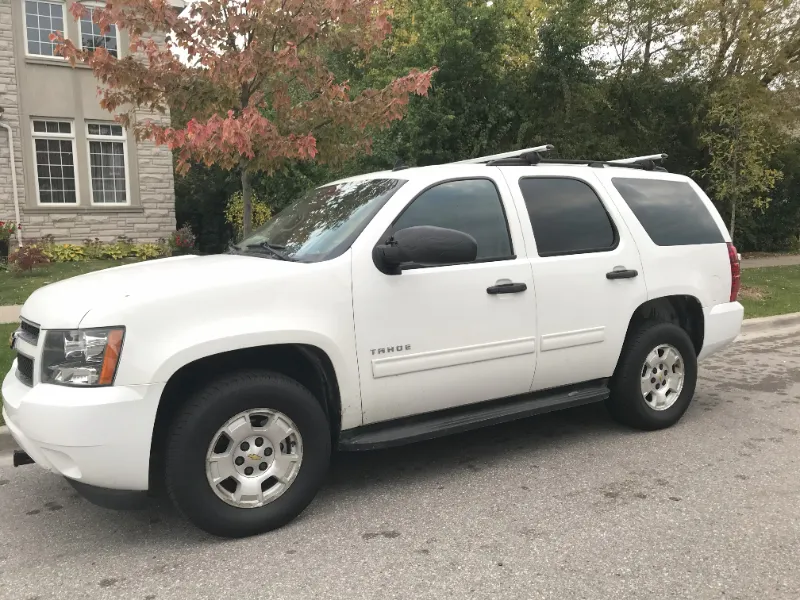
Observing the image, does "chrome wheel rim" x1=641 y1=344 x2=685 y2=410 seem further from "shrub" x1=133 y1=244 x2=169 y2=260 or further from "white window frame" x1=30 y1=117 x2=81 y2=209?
"white window frame" x1=30 y1=117 x2=81 y2=209

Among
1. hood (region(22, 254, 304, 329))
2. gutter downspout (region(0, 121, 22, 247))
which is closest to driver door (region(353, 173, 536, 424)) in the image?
hood (region(22, 254, 304, 329))

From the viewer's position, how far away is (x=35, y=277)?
12414mm

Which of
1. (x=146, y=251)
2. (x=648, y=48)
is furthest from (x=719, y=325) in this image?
(x=146, y=251)

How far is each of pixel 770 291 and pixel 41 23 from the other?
15.8 meters

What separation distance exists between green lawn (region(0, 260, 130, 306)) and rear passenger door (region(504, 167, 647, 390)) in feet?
27.1

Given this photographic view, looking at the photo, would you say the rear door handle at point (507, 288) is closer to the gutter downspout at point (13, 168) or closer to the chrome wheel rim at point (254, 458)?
the chrome wheel rim at point (254, 458)

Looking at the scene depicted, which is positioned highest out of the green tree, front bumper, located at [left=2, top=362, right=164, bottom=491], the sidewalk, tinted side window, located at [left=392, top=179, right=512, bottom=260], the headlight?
the green tree

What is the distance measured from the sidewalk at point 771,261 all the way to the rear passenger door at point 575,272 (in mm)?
12634

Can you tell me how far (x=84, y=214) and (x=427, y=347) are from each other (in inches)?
554

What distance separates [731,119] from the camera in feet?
42.1

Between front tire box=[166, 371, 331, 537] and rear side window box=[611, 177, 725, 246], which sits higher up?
rear side window box=[611, 177, 725, 246]

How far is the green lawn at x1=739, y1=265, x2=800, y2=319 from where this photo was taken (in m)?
10.1

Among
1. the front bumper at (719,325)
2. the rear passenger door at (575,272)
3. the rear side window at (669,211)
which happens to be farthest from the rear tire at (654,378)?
the rear side window at (669,211)

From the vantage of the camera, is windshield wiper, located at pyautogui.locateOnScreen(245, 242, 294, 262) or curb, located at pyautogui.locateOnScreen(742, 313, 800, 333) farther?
curb, located at pyautogui.locateOnScreen(742, 313, 800, 333)
